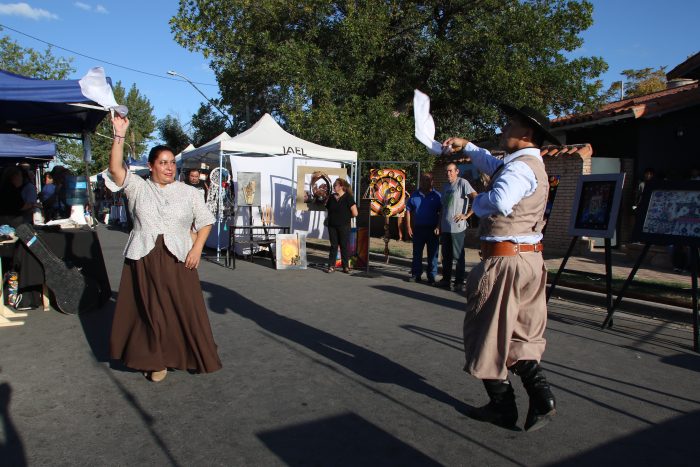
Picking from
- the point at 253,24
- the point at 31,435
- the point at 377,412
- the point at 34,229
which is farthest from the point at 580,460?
the point at 253,24

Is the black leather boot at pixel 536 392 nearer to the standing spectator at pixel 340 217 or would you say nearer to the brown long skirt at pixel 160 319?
the brown long skirt at pixel 160 319

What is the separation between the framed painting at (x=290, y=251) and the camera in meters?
11.6

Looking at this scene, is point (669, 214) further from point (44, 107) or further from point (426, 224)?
point (44, 107)

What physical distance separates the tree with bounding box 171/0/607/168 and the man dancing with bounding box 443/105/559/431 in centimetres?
1293

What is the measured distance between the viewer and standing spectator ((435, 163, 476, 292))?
9.15m

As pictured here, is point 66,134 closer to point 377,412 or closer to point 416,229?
point 416,229

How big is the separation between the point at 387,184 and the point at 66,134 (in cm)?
708

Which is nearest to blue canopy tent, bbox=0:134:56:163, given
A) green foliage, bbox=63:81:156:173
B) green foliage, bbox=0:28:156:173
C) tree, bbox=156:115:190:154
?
green foliage, bbox=0:28:156:173

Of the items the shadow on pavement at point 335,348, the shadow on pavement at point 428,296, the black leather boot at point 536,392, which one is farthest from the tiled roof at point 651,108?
the black leather boot at point 536,392

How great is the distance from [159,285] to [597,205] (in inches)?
212

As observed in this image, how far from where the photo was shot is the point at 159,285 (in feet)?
14.3

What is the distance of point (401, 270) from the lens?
11641 mm

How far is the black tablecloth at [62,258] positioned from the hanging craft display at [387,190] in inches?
293

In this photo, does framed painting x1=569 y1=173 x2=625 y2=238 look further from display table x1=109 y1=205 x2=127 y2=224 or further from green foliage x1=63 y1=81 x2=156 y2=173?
green foliage x1=63 y1=81 x2=156 y2=173
